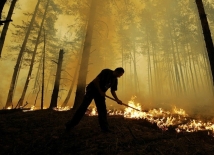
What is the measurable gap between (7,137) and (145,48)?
2693 centimetres

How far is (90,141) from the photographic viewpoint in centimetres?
434

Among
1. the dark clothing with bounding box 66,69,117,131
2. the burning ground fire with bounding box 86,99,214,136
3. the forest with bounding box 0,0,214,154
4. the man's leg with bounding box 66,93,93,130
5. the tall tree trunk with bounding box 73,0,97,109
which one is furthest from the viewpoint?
the tall tree trunk with bounding box 73,0,97,109

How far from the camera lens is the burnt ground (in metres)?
3.85

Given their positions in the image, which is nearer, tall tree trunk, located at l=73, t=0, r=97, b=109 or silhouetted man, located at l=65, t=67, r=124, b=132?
silhouetted man, located at l=65, t=67, r=124, b=132

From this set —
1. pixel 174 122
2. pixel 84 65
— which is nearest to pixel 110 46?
pixel 84 65

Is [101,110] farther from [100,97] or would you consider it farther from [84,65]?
[84,65]

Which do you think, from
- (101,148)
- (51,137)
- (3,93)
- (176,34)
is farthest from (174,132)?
(3,93)

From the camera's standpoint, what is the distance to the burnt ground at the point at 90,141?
152 inches

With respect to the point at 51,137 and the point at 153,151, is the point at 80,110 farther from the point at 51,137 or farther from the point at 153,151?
the point at 153,151

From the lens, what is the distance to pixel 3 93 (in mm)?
38406

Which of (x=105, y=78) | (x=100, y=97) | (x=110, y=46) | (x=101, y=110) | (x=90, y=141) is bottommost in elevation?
(x=90, y=141)

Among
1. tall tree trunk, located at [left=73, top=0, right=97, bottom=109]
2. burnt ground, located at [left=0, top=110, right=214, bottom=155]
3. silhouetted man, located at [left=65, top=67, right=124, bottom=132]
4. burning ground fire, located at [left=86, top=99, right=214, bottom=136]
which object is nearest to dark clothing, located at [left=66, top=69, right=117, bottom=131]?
silhouetted man, located at [left=65, top=67, right=124, bottom=132]

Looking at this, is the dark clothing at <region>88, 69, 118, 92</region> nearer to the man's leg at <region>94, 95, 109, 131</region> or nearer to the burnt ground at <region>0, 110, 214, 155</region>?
the man's leg at <region>94, 95, 109, 131</region>

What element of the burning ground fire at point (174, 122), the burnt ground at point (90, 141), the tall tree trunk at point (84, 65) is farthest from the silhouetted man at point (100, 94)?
the tall tree trunk at point (84, 65)
